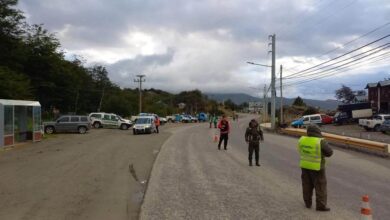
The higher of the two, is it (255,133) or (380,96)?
(380,96)

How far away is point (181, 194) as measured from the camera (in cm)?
1121

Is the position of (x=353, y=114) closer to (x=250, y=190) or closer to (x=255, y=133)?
(x=255, y=133)

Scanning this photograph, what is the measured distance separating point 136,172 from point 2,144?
44.8ft

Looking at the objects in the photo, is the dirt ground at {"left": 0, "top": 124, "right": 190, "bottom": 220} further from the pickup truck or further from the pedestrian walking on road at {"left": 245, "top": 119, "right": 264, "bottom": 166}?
the pickup truck

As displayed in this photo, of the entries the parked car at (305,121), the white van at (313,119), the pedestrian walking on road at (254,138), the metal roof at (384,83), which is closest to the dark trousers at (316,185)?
the pedestrian walking on road at (254,138)

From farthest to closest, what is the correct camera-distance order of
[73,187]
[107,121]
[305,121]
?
[305,121]
[107,121]
[73,187]

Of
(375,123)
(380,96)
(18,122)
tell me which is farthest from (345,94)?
(18,122)

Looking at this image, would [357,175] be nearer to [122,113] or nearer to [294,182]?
[294,182]

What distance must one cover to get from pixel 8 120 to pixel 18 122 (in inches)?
99.4

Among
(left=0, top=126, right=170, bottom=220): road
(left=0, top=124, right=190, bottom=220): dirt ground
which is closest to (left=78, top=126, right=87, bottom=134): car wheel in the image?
(left=0, top=124, right=190, bottom=220): dirt ground

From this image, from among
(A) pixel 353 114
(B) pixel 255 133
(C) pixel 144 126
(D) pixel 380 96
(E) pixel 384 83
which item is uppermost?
(E) pixel 384 83

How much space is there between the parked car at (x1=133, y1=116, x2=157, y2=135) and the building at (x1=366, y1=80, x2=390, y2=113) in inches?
1809

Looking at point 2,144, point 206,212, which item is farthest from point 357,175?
point 2,144

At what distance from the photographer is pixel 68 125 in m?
45.9
